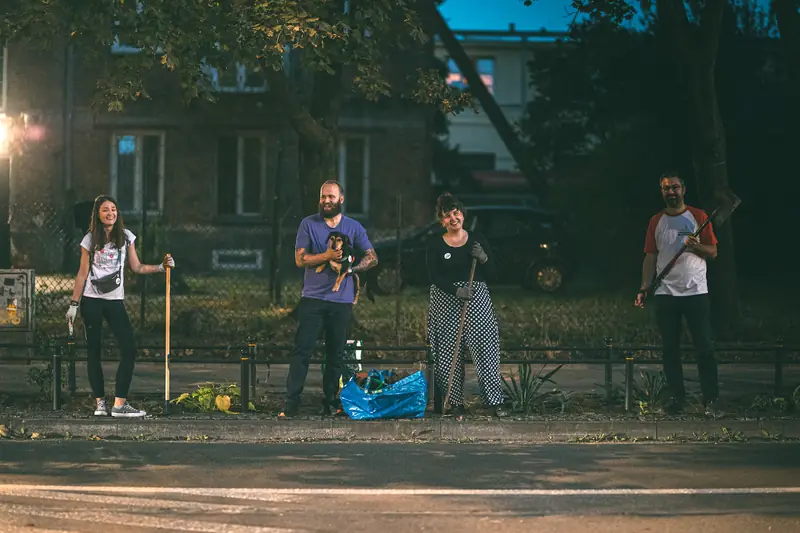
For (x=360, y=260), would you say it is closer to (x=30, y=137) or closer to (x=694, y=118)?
(x=694, y=118)

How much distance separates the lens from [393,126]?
3027 centimetres

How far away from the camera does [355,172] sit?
1200 inches

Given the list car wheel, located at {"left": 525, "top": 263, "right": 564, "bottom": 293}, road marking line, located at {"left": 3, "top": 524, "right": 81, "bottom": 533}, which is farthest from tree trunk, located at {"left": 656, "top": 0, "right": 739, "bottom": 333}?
road marking line, located at {"left": 3, "top": 524, "right": 81, "bottom": 533}

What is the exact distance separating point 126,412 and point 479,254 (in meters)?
2.97

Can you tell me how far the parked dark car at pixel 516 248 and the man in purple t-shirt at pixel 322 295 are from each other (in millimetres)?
12495

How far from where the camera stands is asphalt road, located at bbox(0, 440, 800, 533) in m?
7.11

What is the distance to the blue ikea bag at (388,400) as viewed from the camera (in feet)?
34.3

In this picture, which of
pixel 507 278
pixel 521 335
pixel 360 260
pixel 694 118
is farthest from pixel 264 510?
pixel 507 278

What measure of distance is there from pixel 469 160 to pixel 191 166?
2218 centimetres

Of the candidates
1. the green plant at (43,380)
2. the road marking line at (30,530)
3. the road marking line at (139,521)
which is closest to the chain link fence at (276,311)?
the green plant at (43,380)

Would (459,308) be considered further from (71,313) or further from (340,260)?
(71,313)

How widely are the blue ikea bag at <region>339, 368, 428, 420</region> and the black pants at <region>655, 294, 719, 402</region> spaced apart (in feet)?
6.57

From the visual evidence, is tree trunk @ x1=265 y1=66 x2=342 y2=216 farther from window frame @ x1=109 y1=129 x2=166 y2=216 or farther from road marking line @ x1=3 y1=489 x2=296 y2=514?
window frame @ x1=109 y1=129 x2=166 y2=216

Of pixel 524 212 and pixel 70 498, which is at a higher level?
pixel 524 212
